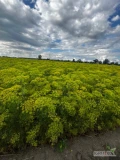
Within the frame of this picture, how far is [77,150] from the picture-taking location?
10.5 feet

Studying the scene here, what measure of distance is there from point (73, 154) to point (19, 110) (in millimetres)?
1821

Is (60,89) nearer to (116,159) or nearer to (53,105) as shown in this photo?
(53,105)

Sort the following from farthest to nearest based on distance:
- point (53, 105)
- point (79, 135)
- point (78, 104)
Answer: point (79, 135) < point (78, 104) < point (53, 105)

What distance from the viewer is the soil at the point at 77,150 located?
2.96 meters

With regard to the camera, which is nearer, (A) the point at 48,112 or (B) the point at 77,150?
(A) the point at 48,112

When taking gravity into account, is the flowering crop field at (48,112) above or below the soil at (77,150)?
above

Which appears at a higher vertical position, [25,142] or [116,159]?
[25,142]

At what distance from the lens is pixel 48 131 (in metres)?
2.82

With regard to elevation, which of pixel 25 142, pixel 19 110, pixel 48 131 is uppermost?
pixel 19 110

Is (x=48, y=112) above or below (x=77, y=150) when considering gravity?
above

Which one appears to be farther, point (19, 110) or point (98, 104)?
point (98, 104)

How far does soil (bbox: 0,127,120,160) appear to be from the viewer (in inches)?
117

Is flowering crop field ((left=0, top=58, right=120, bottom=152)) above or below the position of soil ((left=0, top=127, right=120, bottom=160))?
above

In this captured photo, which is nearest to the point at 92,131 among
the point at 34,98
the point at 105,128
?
the point at 105,128
